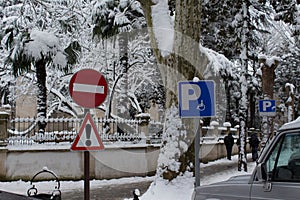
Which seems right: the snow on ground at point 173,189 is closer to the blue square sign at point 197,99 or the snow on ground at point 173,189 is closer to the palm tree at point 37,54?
the blue square sign at point 197,99

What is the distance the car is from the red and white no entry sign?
342 centimetres

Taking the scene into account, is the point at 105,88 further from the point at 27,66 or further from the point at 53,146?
the point at 27,66

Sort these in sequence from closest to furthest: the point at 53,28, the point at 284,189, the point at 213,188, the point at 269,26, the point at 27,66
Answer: the point at 284,189, the point at 213,188, the point at 27,66, the point at 53,28, the point at 269,26

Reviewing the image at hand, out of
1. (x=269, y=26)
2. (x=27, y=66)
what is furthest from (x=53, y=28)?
(x=269, y=26)

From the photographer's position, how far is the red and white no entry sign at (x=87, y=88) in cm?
729

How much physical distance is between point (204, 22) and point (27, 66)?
6.94 m

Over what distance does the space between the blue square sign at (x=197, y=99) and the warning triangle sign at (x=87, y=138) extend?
1681mm

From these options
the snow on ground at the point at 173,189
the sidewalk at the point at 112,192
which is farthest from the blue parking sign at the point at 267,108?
the snow on ground at the point at 173,189

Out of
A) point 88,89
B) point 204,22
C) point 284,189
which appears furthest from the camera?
point 204,22

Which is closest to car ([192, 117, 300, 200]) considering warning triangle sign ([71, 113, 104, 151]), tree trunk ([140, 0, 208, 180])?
warning triangle sign ([71, 113, 104, 151])

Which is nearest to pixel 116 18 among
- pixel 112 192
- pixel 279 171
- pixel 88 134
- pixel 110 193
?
pixel 112 192

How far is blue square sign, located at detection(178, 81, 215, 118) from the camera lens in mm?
8109

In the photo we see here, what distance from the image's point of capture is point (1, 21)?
17.4 meters

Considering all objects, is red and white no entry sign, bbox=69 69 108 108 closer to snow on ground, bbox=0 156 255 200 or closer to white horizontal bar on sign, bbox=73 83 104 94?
white horizontal bar on sign, bbox=73 83 104 94
